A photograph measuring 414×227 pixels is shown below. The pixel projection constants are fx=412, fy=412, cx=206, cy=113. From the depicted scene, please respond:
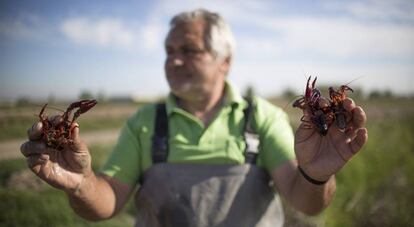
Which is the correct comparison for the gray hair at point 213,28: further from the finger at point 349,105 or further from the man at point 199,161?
→ the finger at point 349,105

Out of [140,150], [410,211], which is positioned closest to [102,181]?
[140,150]

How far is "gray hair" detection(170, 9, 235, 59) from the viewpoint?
4.00 metres

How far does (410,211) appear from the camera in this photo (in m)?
6.65

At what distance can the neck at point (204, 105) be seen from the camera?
3955 mm

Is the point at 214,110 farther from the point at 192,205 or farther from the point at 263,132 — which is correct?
the point at 192,205

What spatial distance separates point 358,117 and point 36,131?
2000 mm

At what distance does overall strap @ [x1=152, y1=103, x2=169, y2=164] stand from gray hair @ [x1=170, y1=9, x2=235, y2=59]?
83 centimetres

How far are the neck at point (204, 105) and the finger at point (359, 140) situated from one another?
158 cm

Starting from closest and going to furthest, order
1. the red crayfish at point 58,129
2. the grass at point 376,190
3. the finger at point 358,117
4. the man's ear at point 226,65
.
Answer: the finger at point 358,117
the red crayfish at point 58,129
the man's ear at point 226,65
the grass at point 376,190

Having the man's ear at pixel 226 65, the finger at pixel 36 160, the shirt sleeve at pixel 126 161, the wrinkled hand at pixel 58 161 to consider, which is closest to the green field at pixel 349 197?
the man's ear at pixel 226 65

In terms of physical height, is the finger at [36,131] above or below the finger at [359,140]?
above

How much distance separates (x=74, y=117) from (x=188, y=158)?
3.94 feet

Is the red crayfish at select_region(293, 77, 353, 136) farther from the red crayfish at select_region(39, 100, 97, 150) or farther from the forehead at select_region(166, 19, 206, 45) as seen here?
the forehead at select_region(166, 19, 206, 45)

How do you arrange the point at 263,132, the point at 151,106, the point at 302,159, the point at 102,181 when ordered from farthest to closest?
the point at 151,106 → the point at 263,132 → the point at 102,181 → the point at 302,159
